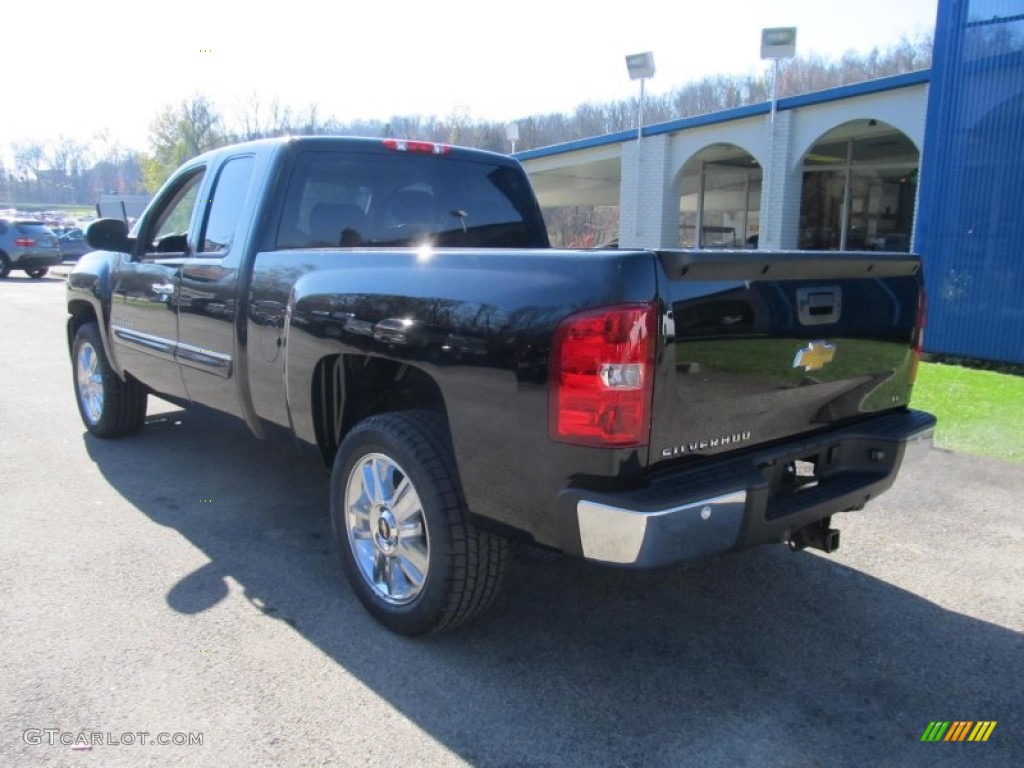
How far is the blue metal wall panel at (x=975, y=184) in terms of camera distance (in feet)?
32.1

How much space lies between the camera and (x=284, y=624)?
11.2 feet

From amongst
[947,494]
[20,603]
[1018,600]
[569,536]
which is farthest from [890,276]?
[20,603]

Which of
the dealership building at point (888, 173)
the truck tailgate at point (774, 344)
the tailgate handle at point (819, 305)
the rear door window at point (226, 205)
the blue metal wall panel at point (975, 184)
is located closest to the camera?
the truck tailgate at point (774, 344)

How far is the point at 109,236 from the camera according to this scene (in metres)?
5.25

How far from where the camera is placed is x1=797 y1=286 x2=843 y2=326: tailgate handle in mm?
3025

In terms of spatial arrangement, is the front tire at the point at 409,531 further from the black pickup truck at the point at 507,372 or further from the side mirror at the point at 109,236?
the side mirror at the point at 109,236

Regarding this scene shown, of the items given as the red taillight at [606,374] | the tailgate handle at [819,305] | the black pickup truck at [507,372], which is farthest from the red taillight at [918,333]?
the red taillight at [606,374]

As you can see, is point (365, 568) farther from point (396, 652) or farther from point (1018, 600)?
point (1018, 600)

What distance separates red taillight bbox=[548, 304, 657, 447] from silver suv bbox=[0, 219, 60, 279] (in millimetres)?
26812

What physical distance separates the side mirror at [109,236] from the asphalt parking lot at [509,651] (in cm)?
156

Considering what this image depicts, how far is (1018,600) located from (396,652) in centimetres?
272

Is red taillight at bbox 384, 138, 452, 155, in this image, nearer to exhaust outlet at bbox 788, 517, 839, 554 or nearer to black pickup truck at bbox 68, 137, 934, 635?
black pickup truck at bbox 68, 137, 934, 635

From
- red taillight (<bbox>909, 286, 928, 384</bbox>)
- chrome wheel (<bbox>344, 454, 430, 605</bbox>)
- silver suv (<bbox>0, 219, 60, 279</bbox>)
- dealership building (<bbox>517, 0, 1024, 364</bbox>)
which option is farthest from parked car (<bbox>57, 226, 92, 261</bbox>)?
red taillight (<bbox>909, 286, 928, 384</bbox>)

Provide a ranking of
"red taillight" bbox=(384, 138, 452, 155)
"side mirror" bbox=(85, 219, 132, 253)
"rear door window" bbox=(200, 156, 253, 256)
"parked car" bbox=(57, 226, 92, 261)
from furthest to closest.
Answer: "parked car" bbox=(57, 226, 92, 261) → "side mirror" bbox=(85, 219, 132, 253) → "red taillight" bbox=(384, 138, 452, 155) → "rear door window" bbox=(200, 156, 253, 256)
